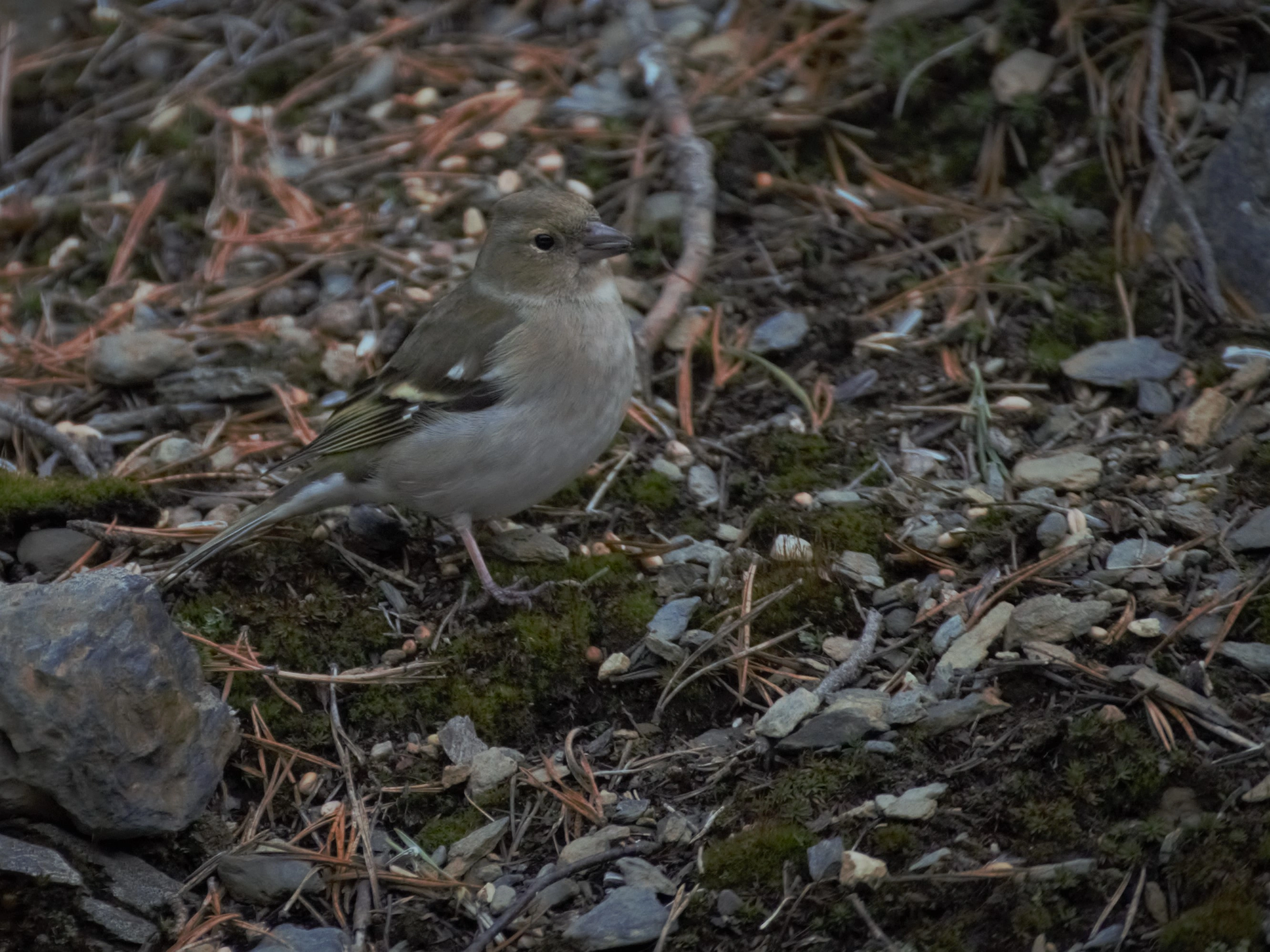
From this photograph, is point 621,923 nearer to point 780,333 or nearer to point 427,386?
point 427,386

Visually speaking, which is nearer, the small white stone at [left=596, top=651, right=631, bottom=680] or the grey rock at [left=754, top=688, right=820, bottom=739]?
the grey rock at [left=754, top=688, right=820, bottom=739]

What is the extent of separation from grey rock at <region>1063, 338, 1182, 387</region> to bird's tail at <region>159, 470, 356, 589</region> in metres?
2.74

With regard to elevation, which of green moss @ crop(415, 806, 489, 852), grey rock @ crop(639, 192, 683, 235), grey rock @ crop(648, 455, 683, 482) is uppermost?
grey rock @ crop(639, 192, 683, 235)

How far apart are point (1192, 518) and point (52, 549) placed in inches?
149

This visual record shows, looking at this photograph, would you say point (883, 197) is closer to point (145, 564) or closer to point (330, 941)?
point (145, 564)

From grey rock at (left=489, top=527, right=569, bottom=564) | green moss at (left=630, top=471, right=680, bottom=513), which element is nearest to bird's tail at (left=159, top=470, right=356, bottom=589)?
grey rock at (left=489, top=527, right=569, bottom=564)

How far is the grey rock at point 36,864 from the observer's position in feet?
10.9

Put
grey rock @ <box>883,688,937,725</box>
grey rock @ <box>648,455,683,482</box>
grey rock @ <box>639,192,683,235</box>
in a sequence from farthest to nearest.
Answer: grey rock @ <box>639,192,683,235</box>
grey rock @ <box>648,455,683,482</box>
grey rock @ <box>883,688,937,725</box>

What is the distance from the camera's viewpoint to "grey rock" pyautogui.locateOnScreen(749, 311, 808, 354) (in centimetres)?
558

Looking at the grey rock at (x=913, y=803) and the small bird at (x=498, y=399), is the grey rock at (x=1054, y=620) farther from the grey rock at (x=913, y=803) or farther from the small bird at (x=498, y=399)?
the small bird at (x=498, y=399)

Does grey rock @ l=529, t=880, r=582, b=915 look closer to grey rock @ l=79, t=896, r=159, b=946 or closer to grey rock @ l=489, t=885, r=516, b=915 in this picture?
grey rock @ l=489, t=885, r=516, b=915

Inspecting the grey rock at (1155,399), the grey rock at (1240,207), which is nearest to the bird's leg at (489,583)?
the grey rock at (1155,399)

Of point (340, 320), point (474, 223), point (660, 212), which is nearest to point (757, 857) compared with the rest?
point (340, 320)

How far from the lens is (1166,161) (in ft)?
17.6
